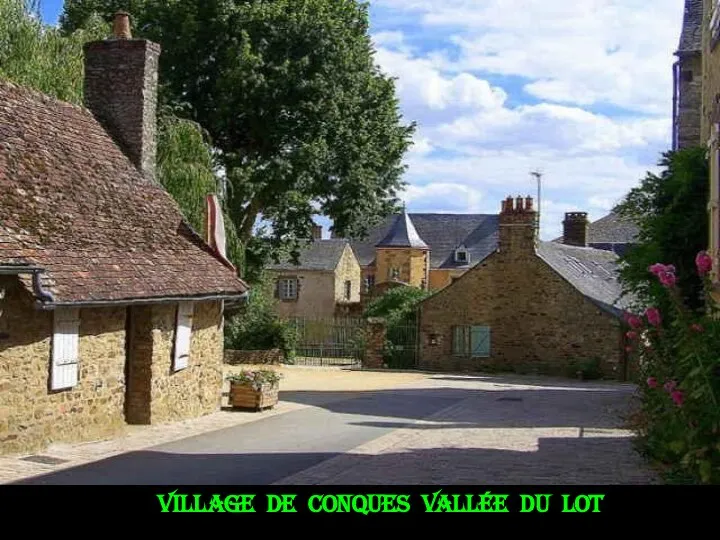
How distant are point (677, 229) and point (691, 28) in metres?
7.98

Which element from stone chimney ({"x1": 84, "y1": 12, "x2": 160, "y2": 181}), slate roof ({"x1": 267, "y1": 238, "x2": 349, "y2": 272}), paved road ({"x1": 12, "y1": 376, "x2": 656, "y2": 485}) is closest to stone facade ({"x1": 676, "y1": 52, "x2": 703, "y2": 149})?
paved road ({"x1": 12, "y1": 376, "x2": 656, "y2": 485})

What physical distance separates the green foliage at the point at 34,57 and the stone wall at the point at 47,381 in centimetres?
718

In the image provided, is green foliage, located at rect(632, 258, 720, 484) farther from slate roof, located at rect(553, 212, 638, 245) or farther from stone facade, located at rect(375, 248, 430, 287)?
stone facade, located at rect(375, 248, 430, 287)

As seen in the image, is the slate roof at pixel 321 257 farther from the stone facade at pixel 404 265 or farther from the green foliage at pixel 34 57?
the green foliage at pixel 34 57

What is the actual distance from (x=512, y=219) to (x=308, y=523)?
98.6 ft

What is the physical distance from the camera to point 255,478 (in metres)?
11.0

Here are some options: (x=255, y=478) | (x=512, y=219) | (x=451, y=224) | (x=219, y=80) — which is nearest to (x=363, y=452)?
(x=255, y=478)

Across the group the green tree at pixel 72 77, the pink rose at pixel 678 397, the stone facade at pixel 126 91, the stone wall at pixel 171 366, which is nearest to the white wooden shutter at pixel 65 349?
the stone wall at pixel 171 366

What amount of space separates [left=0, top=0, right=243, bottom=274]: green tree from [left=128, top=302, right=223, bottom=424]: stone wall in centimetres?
553

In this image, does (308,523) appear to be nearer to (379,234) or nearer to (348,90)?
(348,90)

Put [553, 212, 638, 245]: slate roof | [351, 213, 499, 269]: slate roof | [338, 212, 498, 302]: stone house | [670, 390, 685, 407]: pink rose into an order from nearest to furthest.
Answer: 1. [670, 390, 685, 407]: pink rose
2. [553, 212, 638, 245]: slate roof
3. [338, 212, 498, 302]: stone house
4. [351, 213, 499, 269]: slate roof

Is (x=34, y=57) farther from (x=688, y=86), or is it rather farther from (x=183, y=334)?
(x=688, y=86)

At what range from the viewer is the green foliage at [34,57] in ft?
64.5

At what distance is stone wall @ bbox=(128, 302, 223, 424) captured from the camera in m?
15.5
